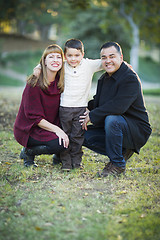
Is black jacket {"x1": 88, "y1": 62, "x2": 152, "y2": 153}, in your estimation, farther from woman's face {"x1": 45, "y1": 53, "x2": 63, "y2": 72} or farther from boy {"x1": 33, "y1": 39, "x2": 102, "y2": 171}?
woman's face {"x1": 45, "y1": 53, "x2": 63, "y2": 72}

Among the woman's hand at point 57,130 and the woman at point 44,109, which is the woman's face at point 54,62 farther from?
the woman's hand at point 57,130

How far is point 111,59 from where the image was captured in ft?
12.7

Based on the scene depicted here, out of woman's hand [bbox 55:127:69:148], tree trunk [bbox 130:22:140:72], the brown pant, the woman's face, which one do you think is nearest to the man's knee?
the brown pant

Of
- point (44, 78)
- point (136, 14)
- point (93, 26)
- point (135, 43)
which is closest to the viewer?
point (44, 78)

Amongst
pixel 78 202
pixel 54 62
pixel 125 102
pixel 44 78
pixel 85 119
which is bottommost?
pixel 78 202

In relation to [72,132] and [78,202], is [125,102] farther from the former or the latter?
[78,202]

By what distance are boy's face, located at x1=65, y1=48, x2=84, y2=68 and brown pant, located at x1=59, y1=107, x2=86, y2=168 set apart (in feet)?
1.91

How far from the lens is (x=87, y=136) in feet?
13.9

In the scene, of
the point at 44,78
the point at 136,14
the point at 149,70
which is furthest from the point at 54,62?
the point at 149,70

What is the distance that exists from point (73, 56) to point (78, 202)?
1.82 m

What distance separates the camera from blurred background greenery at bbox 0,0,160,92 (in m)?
17.1

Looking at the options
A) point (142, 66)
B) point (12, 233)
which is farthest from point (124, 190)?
point (142, 66)

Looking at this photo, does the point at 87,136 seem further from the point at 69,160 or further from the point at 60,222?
the point at 60,222

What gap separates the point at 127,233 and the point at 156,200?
0.80m
